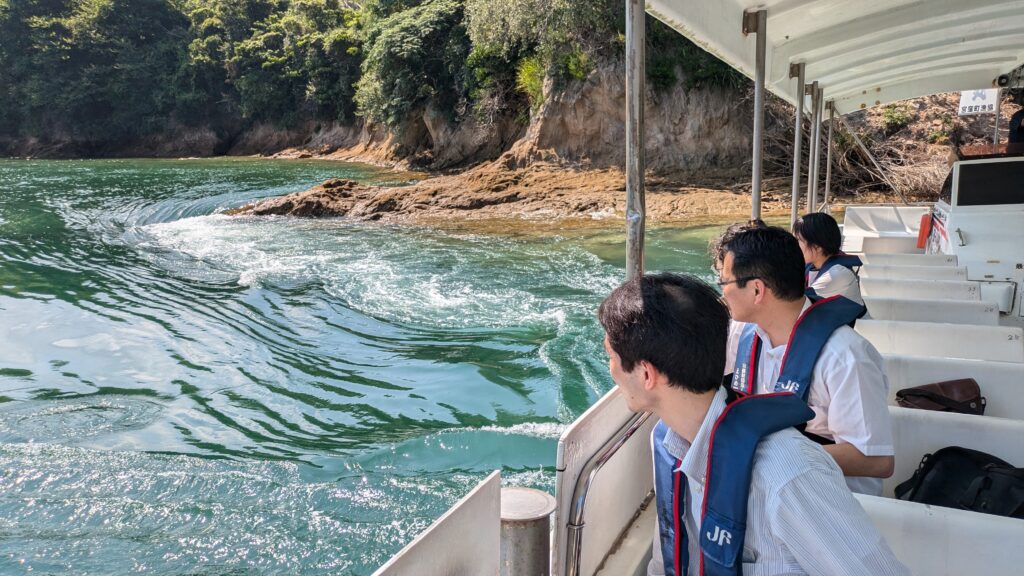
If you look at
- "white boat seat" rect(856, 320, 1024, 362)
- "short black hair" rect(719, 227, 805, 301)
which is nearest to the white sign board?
"white boat seat" rect(856, 320, 1024, 362)

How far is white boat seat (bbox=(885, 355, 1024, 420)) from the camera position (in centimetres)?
318

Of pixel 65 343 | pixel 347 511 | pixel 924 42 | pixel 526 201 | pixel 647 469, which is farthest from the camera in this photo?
pixel 526 201

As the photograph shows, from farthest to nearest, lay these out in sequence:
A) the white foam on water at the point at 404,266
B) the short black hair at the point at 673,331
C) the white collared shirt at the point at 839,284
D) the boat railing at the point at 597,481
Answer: the white foam on water at the point at 404,266
the white collared shirt at the point at 839,284
the boat railing at the point at 597,481
the short black hair at the point at 673,331

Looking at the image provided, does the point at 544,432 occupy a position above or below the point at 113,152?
below

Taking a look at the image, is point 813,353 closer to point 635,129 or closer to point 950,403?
point 635,129

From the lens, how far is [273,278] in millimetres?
10992

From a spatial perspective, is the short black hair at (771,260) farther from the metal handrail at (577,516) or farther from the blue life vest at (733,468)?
the blue life vest at (733,468)

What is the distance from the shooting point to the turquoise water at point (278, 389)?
432cm

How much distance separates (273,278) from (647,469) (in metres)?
9.13

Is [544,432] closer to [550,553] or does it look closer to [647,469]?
[647,469]

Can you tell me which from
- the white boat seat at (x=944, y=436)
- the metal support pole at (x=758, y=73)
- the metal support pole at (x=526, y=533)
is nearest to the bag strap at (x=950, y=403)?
the white boat seat at (x=944, y=436)

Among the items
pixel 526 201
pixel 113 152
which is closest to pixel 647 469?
pixel 526 201

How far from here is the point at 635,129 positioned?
2.86 metres

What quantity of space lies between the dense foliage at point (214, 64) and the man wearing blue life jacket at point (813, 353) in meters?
26.5
